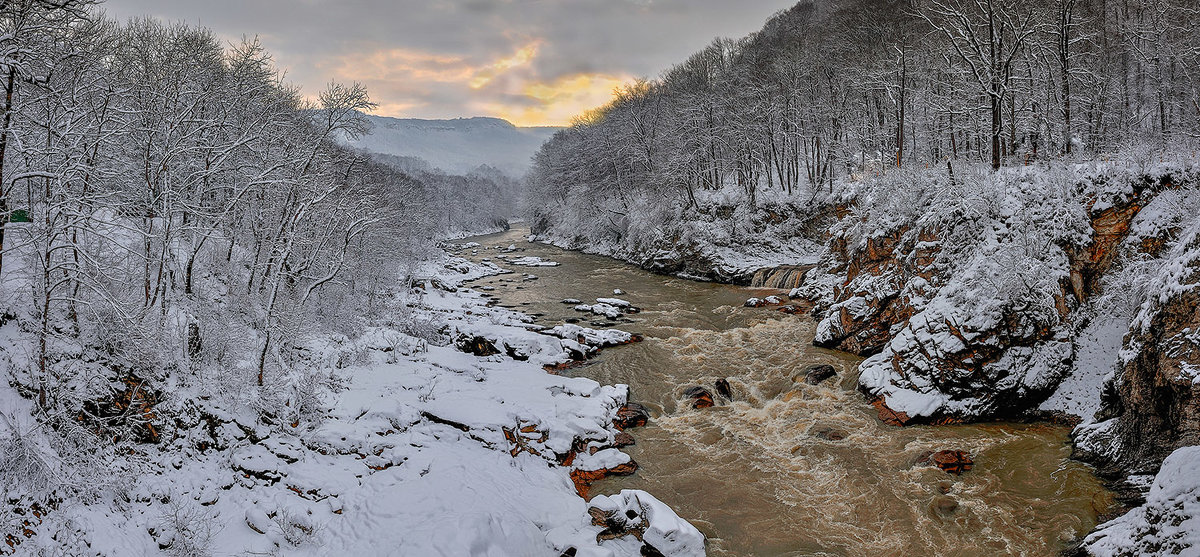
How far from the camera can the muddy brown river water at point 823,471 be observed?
8.30 metres

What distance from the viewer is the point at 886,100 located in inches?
1276

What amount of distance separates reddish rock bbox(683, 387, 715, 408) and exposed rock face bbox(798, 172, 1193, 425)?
13.3 ft

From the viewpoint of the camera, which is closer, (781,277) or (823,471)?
(823,471)

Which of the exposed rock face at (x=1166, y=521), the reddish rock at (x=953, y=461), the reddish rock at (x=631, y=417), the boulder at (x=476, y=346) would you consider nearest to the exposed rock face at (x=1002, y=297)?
the reddish rock at (x=953, y=461)

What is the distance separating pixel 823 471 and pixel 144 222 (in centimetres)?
1526

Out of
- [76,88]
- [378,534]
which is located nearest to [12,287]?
[76,88]

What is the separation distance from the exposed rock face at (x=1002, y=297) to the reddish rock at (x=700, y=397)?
4.07 m

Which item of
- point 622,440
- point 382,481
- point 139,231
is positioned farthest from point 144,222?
point 622,440

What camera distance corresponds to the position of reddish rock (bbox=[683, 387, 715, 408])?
1357 cm

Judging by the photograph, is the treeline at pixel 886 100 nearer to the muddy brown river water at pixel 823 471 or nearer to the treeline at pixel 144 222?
the muddy brown river water at pixel 823 471

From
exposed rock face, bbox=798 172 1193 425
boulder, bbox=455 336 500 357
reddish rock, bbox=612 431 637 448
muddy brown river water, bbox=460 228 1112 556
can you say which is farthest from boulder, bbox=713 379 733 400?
boulder, bbox=455 336 500 357

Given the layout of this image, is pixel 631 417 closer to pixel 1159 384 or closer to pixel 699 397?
pixel 699 397

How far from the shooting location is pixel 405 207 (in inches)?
1549

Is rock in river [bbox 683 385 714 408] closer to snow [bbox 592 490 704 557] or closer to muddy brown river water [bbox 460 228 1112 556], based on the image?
muddy brown river water [bbox 460 228 1112 556]
